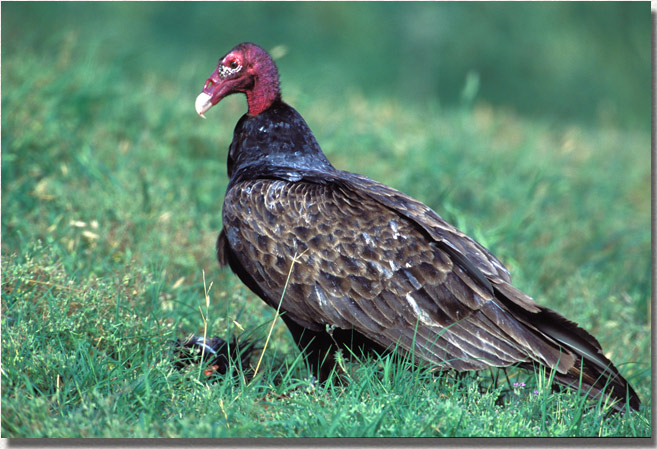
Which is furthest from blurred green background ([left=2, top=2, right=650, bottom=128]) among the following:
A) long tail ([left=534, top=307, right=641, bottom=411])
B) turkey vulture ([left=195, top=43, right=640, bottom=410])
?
long tail ([left=534, top=307, right=641, bottom=411])

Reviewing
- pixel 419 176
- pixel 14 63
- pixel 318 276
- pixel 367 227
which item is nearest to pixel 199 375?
pixel 318 276

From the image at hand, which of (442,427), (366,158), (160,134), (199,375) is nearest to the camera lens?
(442,427)

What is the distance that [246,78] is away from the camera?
3.20 m

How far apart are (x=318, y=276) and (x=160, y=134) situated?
2.69m

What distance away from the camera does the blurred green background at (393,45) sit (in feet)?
23.5

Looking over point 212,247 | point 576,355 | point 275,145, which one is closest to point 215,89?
point 275,145

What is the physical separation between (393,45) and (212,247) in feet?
21.1

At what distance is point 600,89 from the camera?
310 inches

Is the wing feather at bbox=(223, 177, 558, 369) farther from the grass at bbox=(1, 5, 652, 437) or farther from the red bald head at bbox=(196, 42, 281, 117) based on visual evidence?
the red bald head at bbox=(196, 42, 281, 117)

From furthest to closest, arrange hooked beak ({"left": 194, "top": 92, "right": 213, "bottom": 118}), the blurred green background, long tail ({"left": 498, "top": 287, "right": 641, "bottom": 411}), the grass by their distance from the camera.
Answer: the blurred green background
hooked beak ({"left": 194, "top": 92, "right": 213, "bottom": 118})
long tail ({"left": 498, "top": 287, "right": 641, "bottom": 411})
the grass

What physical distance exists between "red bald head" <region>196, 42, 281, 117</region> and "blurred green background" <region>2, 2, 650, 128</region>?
3.27 metres

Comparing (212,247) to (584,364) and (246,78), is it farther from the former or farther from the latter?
(584,364)

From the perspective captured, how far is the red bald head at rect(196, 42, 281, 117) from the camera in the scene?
3.15m

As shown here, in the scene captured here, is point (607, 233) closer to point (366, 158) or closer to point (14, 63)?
point (366, 158)
